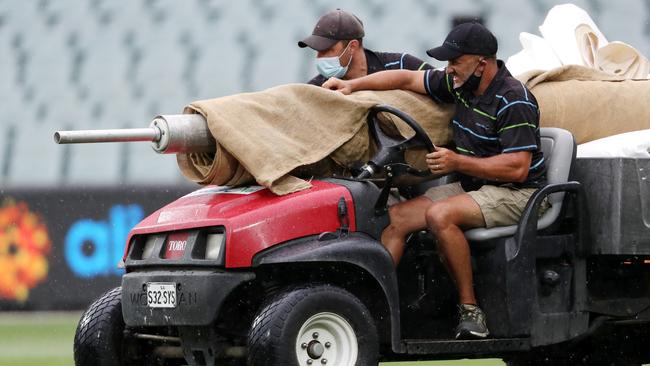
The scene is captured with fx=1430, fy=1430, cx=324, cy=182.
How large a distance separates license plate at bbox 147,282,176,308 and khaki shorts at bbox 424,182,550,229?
4.30 feet

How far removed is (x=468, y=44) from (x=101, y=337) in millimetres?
2210

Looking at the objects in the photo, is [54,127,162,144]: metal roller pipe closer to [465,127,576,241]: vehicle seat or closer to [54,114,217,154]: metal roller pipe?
[54,114,217,154]: metal roller pipe

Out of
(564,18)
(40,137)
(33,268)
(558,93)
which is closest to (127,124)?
(40,137)

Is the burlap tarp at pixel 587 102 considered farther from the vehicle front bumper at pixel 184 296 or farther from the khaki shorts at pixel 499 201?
the vehicle front bumper at pixel 184 296

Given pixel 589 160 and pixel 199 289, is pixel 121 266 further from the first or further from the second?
pixel 589 160

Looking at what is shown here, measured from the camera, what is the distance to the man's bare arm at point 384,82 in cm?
694

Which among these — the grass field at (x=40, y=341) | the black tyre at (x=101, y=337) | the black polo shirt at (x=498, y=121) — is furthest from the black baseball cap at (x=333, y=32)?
the grass field at (x=40, y=341)

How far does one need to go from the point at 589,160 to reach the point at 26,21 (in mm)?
10501

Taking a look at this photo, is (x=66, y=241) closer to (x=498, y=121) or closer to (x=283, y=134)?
(x=283, y=134)

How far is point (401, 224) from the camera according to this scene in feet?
21.4

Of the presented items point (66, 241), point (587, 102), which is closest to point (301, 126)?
point (587, 102)

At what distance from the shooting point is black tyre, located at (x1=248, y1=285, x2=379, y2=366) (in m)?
5.95

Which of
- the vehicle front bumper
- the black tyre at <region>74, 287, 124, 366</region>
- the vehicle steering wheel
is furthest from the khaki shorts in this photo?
the black tyre at <region>74, 287, 124, 366</region>

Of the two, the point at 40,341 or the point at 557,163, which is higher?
the point at 557,163
